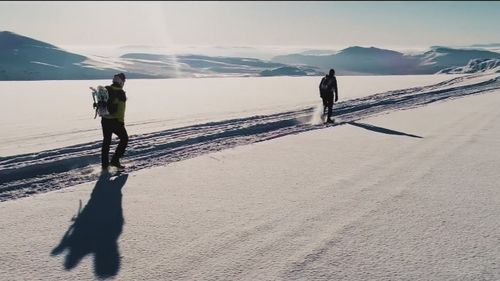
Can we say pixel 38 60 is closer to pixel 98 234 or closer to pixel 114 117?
pixel 114 117

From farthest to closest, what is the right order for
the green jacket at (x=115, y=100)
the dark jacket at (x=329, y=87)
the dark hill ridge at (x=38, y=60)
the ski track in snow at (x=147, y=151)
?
the dark hill ridge at (x=38, y=60), the dark jacket at (x=329, y=87), the green jacket at (x=115, y=100), the ski track in snow at (x=147, y=151)

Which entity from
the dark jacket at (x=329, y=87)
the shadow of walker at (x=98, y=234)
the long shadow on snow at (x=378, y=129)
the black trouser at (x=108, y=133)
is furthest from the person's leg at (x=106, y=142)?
the dark jacket at (x=329, y=87)

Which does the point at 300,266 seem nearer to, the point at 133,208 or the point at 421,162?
the point at 133,208

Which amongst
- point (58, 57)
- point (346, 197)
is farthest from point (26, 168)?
point (58, 57)

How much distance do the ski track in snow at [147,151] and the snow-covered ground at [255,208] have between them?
0.16ft

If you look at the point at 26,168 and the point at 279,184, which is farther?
the point at 26,168

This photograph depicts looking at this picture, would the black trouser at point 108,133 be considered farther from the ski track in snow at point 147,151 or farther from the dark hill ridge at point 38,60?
the dark hill ridge at point 38,60

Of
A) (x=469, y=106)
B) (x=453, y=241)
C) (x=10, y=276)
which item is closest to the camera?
(x=10, y=276)

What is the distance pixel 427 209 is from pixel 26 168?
6305 mm

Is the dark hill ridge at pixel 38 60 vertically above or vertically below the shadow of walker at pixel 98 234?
above

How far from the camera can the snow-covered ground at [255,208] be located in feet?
11.8

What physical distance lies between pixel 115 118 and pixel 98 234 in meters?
3.19

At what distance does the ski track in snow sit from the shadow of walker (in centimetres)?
124

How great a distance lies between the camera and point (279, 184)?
6172 mm
